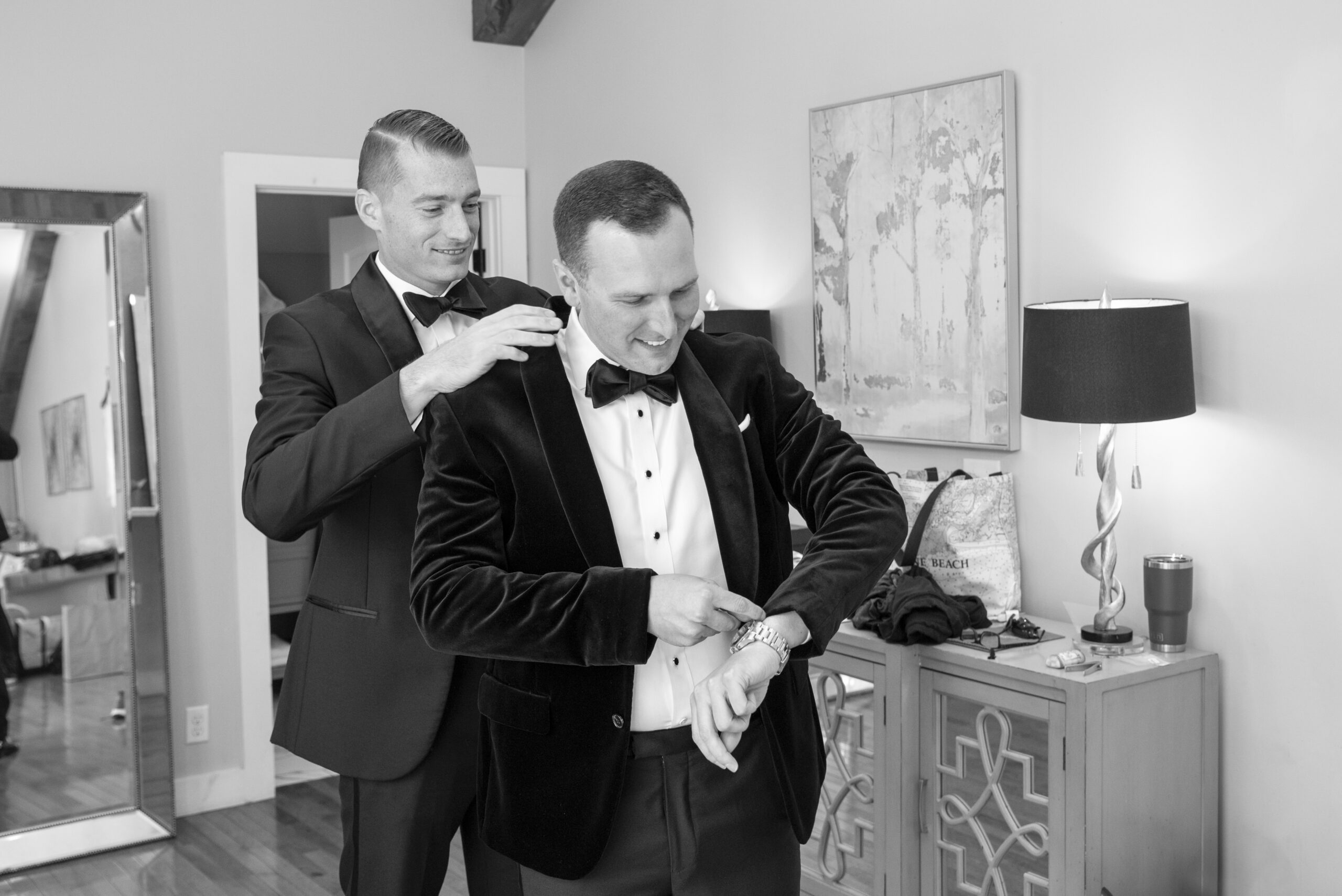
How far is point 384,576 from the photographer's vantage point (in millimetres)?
1829

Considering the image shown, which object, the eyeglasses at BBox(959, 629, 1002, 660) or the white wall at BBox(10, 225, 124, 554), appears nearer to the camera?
the eyeglasses at BBox(959, 629, 1002, 660)

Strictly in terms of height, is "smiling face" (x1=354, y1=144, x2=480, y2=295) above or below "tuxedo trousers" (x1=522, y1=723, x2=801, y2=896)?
above

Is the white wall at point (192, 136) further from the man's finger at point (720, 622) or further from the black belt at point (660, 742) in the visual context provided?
the man's finger at point (720, 622)

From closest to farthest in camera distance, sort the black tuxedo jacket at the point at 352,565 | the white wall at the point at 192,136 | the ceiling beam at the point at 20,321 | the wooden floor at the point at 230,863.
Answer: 1. the black tuxedo jacket at the point at 352,565
2. the wooden floor at the point at 230,863
3. the ceiling beam at the point at 20,321
4. the white wall at the point at 192,136

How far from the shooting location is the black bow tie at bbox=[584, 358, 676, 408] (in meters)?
1.41

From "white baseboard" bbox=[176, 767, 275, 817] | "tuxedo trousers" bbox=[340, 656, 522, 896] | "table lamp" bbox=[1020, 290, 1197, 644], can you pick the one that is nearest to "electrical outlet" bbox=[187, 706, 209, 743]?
"white baseboard" bbox=[176, 767, 275, 817]

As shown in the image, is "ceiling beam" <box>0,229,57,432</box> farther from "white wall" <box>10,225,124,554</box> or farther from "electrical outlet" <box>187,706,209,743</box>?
"electrical outlet" <box>187,706,209,743</box>

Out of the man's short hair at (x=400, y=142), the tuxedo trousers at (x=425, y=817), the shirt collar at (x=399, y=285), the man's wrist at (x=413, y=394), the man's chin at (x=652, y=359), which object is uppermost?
the man's short hair at (x=400, y=142)

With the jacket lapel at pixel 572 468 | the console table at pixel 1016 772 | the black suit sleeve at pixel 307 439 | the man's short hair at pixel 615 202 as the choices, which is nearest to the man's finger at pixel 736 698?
the jacket lapel at pixel 572 468

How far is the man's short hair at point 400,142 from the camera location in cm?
183

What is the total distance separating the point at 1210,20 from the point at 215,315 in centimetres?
316

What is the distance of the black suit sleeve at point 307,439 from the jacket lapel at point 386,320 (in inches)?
3.6

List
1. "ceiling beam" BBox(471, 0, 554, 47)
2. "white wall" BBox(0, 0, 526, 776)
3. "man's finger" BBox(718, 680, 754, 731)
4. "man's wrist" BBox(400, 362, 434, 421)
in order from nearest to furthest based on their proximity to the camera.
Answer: "man's finger" BBox(718, 680, 754, 731)
"man's wrist" BBox(400, 362, 434, 421)
"white wall" BBox(0, 0, 526, 776)
"ceiling beam" BBox(471, 0, 554, 47)

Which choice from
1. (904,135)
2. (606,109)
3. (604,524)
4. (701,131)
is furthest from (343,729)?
(606,109)
